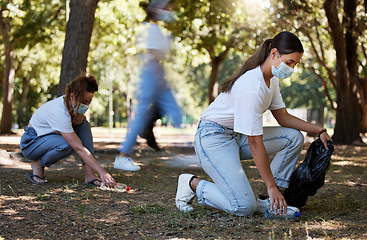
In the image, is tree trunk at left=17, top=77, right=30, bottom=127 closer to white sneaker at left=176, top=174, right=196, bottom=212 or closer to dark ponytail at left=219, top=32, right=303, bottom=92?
white sneaker at left=176, top=174, right=196, bottom=212

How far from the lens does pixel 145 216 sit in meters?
3.98

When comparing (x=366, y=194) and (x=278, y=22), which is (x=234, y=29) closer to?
(x=278, y=22)

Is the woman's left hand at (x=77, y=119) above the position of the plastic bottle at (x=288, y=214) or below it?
above

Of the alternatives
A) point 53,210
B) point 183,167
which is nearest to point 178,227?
point 53,210

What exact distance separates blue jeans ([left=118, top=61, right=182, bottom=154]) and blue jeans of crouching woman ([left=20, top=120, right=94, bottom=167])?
1.66m

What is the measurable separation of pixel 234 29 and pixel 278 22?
138 inches

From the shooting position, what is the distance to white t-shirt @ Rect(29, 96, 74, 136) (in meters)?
5.02

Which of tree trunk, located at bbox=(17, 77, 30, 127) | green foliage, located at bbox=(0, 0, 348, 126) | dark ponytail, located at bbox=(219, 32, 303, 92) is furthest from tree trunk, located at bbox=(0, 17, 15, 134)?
dark ponytail, located at bbox=(219, 32, 303, 92)

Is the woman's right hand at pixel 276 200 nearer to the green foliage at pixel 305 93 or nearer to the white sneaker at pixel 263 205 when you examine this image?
the white sneaker at pixel 263 205

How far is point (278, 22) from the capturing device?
51.2ft

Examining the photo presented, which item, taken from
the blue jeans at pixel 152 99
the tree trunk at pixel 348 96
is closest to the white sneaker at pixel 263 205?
the blue jeans at pixel 152 99

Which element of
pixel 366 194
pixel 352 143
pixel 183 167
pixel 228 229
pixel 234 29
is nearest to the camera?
pixel 228 229

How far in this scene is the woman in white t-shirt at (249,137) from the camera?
3.47 meters

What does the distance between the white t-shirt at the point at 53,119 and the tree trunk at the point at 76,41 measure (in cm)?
298
